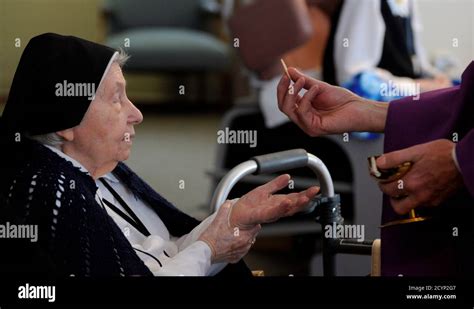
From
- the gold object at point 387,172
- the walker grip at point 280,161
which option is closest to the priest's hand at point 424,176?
the gold object at point 387,172

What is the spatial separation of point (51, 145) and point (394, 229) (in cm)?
55

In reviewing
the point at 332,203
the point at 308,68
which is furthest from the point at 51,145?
the point at 308,68

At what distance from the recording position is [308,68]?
7.55 ft

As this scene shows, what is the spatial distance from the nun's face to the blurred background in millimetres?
112

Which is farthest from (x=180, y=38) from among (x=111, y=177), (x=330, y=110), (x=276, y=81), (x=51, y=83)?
(x=51, y=83)

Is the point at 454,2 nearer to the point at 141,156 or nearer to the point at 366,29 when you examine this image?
the point at 366,29

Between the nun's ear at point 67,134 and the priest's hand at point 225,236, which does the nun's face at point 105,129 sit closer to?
the nun's ear at point 67,134

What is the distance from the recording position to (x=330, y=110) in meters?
1.56

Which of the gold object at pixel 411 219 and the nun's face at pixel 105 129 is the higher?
the nun's face at pixel 105 129

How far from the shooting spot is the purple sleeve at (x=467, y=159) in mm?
1360

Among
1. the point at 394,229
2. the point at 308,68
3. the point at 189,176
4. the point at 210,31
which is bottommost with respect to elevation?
the point at 394,229

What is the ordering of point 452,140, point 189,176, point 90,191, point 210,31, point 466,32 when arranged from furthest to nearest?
point 210,31 < point 189,176 < point 466,32 < point 452,140 < point 90,191

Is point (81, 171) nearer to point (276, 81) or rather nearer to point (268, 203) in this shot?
point (268, 203)

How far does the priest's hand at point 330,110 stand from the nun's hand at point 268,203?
22cm
